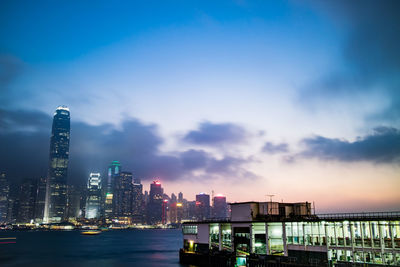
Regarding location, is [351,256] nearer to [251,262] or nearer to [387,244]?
[387,244]

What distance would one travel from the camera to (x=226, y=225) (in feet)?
211

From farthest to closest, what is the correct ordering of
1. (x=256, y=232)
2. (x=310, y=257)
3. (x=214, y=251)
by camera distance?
1. (x=214, y=251)
2. (x=256, y=232)
3. (x=310, y=257)

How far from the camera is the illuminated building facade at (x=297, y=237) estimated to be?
140 ft

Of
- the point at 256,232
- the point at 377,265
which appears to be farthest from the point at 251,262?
the point at 377,265

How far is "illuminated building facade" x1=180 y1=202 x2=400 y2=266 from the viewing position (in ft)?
140

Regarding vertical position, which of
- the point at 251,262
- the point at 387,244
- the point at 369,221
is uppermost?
the point at 369,221

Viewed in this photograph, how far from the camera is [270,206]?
195 feet

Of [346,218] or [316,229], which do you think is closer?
[346,218]

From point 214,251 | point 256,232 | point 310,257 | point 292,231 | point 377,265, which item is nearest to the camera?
point 377,265

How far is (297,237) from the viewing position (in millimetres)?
51156

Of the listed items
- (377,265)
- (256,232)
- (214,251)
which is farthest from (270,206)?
(377,265)

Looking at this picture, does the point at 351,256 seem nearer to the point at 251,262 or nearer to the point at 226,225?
the point at 251,262

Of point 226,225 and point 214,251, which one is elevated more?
point 226,225

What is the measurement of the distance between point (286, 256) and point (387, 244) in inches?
588
